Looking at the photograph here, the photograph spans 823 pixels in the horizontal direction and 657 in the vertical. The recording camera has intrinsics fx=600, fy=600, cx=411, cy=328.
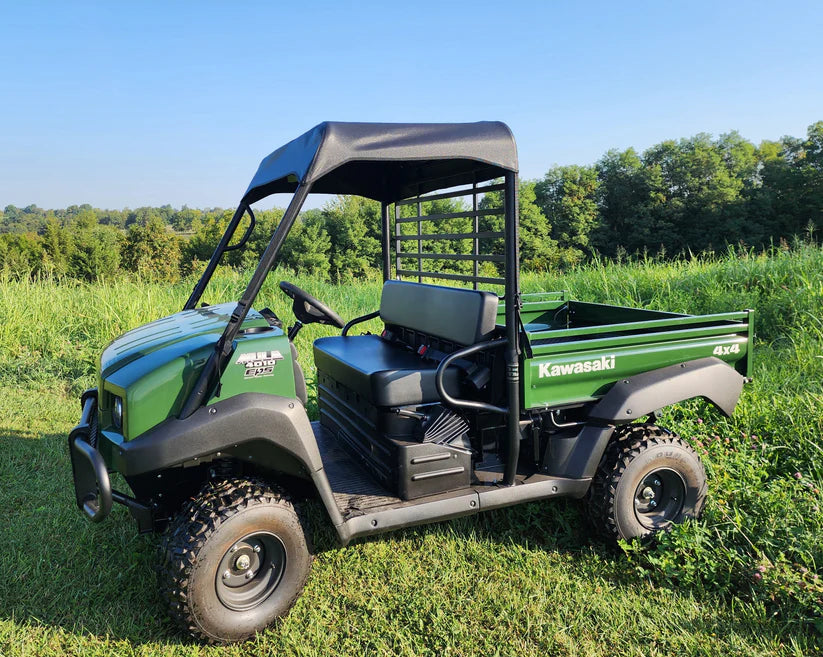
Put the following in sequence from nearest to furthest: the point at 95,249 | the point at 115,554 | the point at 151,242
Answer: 1. the point at 115,554
2. the point at 151,242
3. the point at 95,249

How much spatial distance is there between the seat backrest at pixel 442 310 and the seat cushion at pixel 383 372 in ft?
0.57

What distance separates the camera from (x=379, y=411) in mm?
2752

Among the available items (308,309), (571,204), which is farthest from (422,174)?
(571,204)

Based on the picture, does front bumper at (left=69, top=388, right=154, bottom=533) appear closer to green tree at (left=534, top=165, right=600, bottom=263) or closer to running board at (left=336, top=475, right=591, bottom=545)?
running board at (left=336, top=475, right=591, bottom=545)

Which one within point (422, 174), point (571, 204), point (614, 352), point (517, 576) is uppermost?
point (571, 204)

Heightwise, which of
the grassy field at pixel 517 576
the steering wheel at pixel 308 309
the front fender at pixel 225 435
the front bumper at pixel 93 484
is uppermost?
the steering wheel at pixel 308 309

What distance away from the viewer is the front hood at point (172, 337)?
2.46m

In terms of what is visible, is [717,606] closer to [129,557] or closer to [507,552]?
[507,552]

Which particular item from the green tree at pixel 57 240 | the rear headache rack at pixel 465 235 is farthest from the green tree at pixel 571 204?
the rear headache rack at pixel 465 235

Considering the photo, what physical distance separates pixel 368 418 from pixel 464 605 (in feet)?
3.09

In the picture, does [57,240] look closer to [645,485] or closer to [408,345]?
[408,345]

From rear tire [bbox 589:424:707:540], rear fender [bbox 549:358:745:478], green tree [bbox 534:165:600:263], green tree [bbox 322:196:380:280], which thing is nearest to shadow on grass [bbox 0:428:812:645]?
rear tire [bbox 589:424:707:540]

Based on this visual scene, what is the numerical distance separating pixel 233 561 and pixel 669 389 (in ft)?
6.91

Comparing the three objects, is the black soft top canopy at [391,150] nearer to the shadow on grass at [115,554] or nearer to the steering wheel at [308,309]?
the steering wheel at [308,309]
